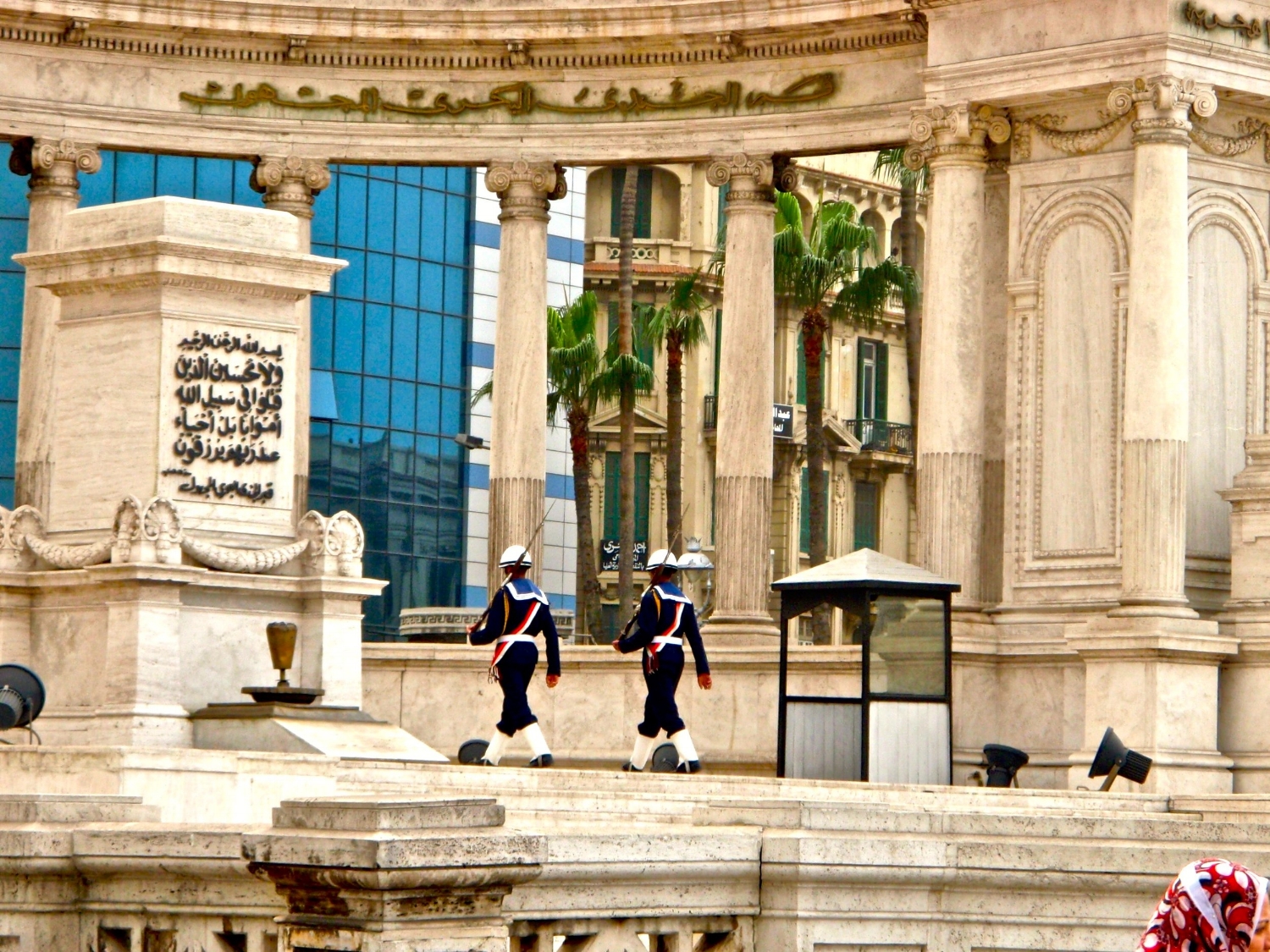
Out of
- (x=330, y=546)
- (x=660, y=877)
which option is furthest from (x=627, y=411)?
(x=660, y=877)

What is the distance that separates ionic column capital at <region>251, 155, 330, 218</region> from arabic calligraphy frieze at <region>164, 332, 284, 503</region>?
17616mm

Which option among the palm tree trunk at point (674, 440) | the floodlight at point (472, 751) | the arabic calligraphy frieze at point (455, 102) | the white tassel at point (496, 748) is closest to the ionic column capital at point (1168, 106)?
the arabic calligraphy frieze at point (455, 102)

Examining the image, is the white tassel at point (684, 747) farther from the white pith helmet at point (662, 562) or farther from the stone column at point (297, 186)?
the stone column at point (297, 186)

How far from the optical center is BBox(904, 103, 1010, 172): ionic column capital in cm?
4156

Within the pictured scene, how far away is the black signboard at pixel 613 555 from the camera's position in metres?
95.1

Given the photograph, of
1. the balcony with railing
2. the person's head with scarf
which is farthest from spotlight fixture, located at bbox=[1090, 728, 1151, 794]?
the balcony with railing

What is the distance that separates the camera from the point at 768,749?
1703 inches

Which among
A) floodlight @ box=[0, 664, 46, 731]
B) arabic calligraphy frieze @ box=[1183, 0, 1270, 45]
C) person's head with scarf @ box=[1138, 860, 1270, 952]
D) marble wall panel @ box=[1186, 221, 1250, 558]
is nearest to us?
person's head with scarf @ box=[1138, 860, 1270, 952]

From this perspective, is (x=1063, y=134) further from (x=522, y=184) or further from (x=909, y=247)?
(x=909, y=247)

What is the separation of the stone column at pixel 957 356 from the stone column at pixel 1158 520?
2.83m

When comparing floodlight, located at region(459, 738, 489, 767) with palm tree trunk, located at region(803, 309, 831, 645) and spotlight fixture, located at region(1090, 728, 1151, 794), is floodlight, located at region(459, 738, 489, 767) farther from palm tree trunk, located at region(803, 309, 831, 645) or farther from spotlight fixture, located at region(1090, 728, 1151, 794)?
palm tree trunk, located at region(803, 309, 831, 645)

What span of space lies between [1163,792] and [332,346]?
47930 millimetres

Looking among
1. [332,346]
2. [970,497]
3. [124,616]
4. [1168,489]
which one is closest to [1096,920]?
[124,616]

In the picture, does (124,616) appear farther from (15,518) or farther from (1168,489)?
(1168,489)
